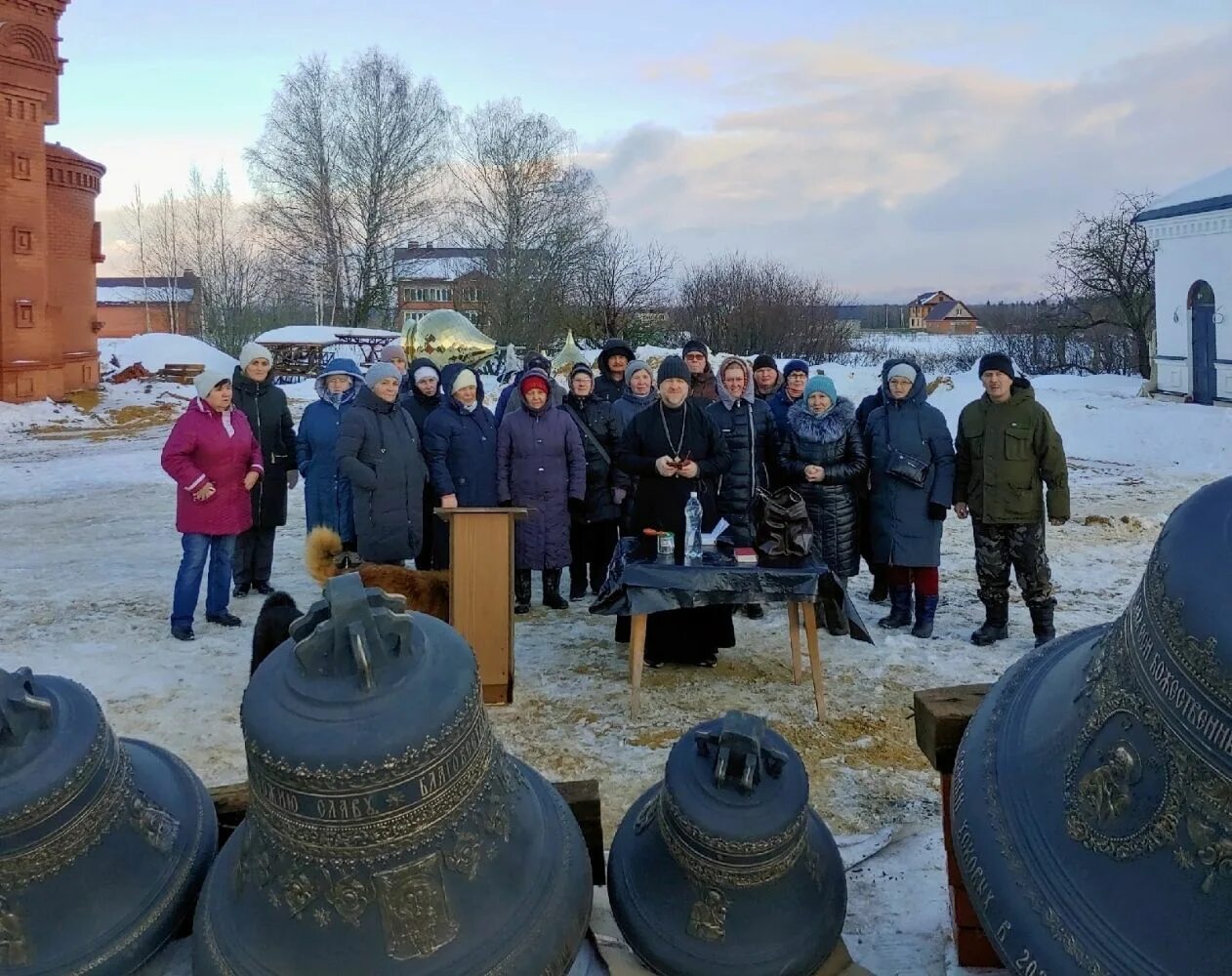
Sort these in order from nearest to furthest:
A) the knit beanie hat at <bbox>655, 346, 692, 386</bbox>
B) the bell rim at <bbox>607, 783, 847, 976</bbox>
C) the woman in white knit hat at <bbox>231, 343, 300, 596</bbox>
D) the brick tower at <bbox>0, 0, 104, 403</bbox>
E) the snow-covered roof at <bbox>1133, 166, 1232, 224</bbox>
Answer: the bell rim at <bbox>607, 783, 847, 976</bbox> < the knit beanie hat at <bbox>655, 346, 692, 386</bbox> < the woman in white knit hat at <bbox>231, 343, 300, 596</bbox> < the snow-covered roof at <bbox>1133, 166, 1232, 224</bbox> < the brick tower at <bbox>0, 0, 104, 403</bbox>

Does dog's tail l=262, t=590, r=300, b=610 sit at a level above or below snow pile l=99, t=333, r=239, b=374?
below

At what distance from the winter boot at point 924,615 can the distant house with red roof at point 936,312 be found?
254 feet

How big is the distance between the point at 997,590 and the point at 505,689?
129 inches

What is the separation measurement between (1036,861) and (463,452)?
5875 mm

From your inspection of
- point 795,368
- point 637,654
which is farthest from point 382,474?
point 795,368

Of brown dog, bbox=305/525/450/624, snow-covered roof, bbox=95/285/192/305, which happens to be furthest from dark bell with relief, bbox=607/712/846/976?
snow-covered roof, bbox=95/285/192/305

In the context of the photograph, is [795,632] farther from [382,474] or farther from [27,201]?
[27,201]

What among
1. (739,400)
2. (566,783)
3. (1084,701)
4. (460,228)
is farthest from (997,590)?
(460,228)

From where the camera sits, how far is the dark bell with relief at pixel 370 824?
1.60 m

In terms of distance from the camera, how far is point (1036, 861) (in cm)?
145

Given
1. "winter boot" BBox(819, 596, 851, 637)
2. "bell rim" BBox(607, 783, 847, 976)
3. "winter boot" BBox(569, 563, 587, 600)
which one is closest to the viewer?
"bell rim" BBox(607, 783, 847, 976)

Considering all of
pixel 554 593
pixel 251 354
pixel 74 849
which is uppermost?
pixel 251 354

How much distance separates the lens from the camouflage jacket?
592cm

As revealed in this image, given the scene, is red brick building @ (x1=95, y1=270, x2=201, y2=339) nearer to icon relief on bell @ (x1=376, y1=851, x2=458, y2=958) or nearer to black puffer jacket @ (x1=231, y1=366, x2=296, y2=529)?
black puffer jacket @ (x1=231, y1=366, x2=296, y2=529)
